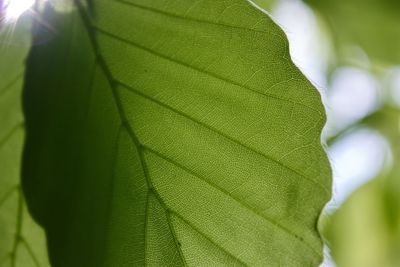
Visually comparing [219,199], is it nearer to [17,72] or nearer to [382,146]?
[17,72]

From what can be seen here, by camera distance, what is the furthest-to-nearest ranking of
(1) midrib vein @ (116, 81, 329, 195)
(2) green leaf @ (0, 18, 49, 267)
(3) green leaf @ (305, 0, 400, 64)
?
(3) green leaf @ (305, 0, 400, 64), (2) green leaf @ (0, 18, 49, 267), (1) midrib vein @ (116, 81, 329, 195)

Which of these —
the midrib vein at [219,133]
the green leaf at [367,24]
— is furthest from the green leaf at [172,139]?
the green leaf at [367,24]

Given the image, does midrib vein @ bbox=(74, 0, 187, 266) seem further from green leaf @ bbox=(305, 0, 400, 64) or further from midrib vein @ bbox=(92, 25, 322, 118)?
green leaf @ bbox=(305, 0, 400, 64)

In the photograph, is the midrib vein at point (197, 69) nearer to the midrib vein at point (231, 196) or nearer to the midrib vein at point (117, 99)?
the midrib vein at point (117, 99)

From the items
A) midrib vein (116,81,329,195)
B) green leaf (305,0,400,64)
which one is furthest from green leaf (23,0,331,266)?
green leaf (305,0,400,64)

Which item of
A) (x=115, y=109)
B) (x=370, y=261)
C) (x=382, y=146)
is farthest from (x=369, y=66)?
(x=115, y=109)
